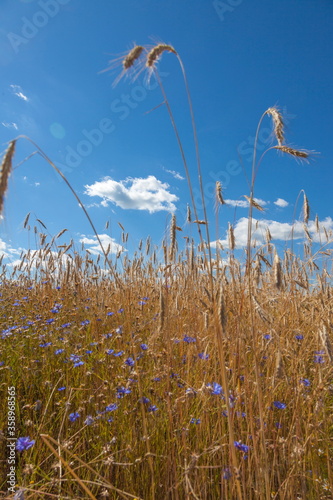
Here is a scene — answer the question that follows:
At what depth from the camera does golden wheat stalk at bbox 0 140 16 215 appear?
4.78 ft

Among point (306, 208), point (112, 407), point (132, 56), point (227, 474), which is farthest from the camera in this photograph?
point (306, 208)

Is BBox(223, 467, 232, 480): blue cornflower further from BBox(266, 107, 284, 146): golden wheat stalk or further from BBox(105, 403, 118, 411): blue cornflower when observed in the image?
BBox(266, 107, 284, 146): golden wheat stalk

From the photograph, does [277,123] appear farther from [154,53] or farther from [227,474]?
[227,474]

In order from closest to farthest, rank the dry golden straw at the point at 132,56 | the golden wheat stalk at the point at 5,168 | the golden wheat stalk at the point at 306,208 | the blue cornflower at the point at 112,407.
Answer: the golden wheat stalk at the point at 5,168 < the blue cornflower at the point at 112,407 < the dry golden straw at the point at 132,56 < the golden wheat stalk at the point at 306,208

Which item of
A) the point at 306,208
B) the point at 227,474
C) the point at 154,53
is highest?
the point at 306,208

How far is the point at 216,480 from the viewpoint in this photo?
5.69 ft

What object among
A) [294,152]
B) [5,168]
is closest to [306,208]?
[294,152]

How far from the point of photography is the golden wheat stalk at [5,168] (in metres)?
1.46

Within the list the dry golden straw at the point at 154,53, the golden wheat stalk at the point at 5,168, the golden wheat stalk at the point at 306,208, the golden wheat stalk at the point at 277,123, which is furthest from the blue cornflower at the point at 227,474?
the golden wheat stalk at the point at 306,208

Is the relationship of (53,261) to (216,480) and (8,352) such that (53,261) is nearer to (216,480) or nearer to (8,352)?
(8,352)

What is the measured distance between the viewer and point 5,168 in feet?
4.95

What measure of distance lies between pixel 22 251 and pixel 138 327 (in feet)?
13.0

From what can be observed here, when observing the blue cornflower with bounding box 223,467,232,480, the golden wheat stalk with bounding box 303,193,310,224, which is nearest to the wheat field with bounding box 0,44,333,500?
the blue cornflower with bounding box 223,467,232,480

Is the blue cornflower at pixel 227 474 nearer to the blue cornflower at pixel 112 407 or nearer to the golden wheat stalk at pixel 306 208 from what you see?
the blue cornflower at pixel 112 407
